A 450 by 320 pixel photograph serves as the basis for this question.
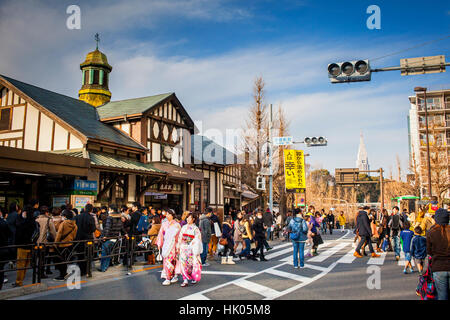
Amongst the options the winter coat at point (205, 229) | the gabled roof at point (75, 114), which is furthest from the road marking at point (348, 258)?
the gabled roof at point (75, 114)

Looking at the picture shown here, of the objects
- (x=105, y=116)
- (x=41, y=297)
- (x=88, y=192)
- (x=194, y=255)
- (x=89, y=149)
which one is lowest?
(x=41, y=297)

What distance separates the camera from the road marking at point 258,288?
24.2 ft

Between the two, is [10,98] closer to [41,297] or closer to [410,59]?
[41,297]

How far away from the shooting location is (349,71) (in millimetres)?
9117

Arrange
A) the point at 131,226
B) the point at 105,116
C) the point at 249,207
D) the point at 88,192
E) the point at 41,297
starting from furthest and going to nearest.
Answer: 1. the point at 249,207
2. the point at 105,116
3. the point at 88,192
4. the point at 131,226
5. the point at 41,297

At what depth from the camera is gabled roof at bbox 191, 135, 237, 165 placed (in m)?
27.5

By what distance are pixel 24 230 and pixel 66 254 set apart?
55.1 inches

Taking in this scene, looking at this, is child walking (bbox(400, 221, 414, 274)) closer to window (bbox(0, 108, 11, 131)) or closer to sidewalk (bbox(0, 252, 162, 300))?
sidewalk (bbox(0, 252, 162, 300))

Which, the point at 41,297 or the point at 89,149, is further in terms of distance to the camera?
the point at 89,149

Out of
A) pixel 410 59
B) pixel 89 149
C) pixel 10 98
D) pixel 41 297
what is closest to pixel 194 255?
pixel 41 297

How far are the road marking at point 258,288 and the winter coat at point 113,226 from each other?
14.0ft

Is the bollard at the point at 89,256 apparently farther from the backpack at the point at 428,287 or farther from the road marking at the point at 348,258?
the road marking at the point at 348,258

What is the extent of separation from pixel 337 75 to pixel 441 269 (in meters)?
5.48

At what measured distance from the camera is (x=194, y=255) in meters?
8.56
